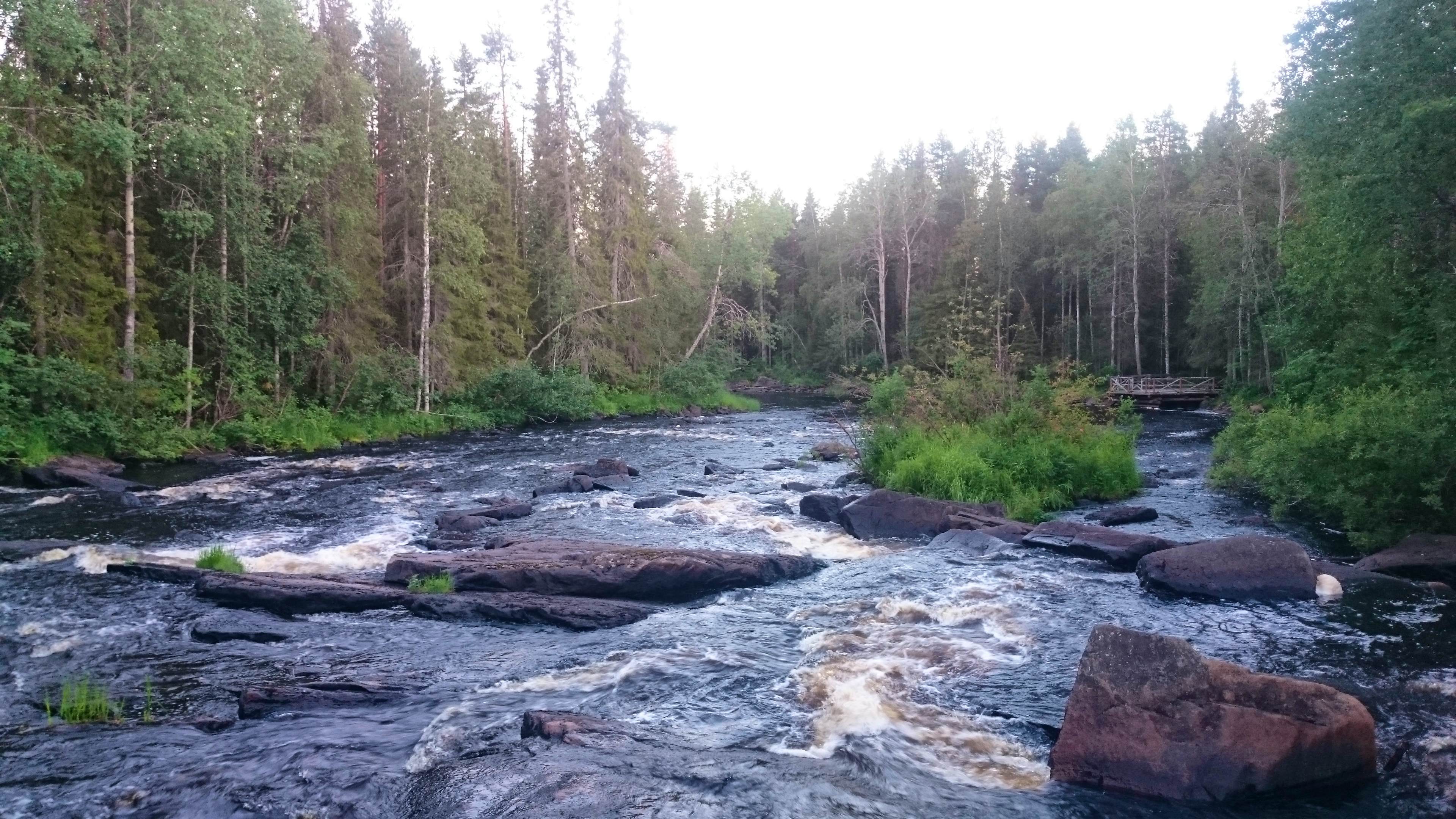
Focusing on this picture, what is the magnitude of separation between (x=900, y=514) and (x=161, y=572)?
11.3m

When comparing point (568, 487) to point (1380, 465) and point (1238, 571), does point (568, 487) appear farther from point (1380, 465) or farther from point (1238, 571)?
point (1380, 465)

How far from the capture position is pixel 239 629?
32.0ft

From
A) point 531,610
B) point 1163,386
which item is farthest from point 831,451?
point 1163,386

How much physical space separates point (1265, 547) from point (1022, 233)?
5071cm

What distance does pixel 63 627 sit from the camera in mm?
9664

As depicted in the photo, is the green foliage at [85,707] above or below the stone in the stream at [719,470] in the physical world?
below

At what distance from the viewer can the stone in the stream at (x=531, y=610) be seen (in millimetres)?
10461

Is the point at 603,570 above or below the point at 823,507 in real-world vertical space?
below

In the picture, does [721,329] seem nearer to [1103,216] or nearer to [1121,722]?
[1103,216]

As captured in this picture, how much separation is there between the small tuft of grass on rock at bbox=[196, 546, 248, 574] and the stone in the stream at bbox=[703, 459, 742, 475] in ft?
40.0

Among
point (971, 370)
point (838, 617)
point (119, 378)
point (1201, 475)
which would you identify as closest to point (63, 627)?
point (838, 617)

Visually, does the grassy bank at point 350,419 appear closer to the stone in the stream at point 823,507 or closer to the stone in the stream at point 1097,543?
the stone in the stream at point 823,507

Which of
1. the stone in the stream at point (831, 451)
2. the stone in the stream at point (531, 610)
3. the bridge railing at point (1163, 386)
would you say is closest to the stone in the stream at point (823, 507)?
the stone in the stream at point (531, 610)

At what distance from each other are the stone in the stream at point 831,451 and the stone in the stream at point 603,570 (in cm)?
1250
